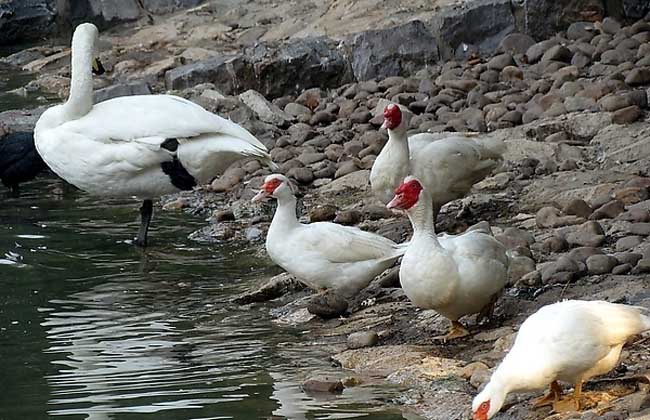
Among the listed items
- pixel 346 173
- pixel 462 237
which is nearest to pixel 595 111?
pixel 346 173

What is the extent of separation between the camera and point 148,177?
9.46m

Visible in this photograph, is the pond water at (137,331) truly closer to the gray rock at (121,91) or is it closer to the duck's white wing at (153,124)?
the duck's white wing at (153,124)

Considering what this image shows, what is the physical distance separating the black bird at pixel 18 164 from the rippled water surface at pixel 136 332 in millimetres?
477

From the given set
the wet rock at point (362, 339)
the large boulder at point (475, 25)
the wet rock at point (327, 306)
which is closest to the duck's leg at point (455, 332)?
the wet rock at point (362, 339)

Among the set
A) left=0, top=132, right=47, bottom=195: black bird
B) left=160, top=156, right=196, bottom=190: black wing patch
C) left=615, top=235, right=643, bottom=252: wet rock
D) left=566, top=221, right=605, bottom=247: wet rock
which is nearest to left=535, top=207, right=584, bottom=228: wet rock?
left=566, top=221, right=605, bottom=247: wet rock

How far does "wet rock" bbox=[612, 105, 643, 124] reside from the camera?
34.1 feet

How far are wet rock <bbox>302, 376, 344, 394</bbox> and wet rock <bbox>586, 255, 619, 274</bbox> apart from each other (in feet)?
6.12

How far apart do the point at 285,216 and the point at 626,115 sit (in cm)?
369

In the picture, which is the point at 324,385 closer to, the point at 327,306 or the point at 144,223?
the point at 327,306

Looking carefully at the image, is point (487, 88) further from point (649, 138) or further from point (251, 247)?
point (251, 247)

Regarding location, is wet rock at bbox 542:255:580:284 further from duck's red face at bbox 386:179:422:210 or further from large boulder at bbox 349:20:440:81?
large boulder at bbox 349:20:440:81

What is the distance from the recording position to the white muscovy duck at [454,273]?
→ 6.43m

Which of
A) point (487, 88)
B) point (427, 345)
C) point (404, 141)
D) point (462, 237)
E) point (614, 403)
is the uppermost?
point (487, 88)

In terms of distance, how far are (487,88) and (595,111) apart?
5.13 feet
